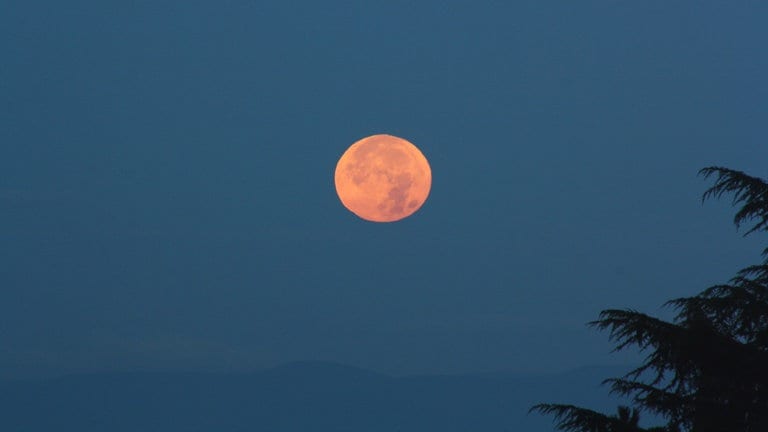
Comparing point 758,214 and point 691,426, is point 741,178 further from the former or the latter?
point 691,426

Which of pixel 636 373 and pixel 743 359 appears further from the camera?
pixel 636 373

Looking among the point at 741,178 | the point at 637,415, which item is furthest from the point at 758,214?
the point at 637,415

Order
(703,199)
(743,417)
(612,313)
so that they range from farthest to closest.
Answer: (703,199) → (612,313) → (743,417)

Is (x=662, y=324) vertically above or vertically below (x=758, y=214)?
below

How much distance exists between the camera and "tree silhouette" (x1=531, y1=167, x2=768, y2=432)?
12414 mm

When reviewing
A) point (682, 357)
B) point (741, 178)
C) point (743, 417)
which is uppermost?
point (741, 178)

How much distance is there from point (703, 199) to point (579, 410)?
294 centimetres

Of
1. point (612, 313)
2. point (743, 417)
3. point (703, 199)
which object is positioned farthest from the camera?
point (703, 199)

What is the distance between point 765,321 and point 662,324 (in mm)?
1328

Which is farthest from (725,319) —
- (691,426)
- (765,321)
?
(691,426)

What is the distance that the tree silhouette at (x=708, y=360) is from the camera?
12414 mm

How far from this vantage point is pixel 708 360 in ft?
41.5

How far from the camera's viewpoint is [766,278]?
13.8m

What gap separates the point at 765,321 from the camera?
43.5 feet
